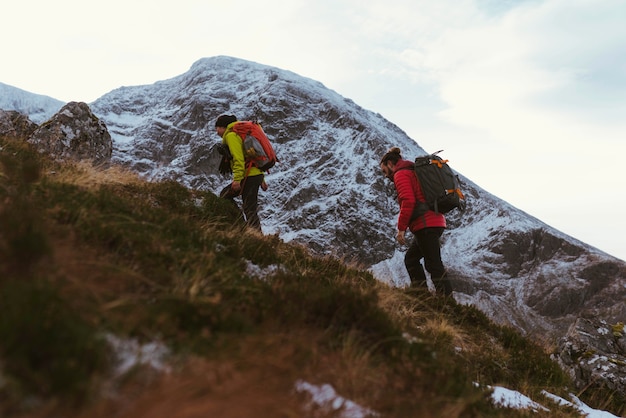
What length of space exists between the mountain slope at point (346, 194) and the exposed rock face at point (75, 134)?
82.0m

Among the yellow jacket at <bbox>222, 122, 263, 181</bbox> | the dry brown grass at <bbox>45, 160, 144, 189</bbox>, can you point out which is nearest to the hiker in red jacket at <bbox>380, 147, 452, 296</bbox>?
the yellow jacket at <bbox>222, 122, 263, 181</bbox>

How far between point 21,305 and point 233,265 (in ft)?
7.34

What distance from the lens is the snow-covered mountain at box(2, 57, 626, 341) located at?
10862 centimetres

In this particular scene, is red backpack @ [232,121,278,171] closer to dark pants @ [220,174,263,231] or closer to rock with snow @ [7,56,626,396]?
dark pants @ [220,174,263,231]

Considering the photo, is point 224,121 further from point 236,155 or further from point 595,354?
point 595,354

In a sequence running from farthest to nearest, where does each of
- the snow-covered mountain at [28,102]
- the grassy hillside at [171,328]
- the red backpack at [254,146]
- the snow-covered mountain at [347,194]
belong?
the snow-covered mountain at [28,102] < the snow-covered mountain at [347,194] < the red backpack at [254,146] < the grassy hillside at [171,328]

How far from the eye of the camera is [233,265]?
4.25 meters

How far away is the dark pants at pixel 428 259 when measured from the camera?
7.57 metres

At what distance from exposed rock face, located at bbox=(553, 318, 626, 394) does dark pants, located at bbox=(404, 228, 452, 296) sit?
2.40 m

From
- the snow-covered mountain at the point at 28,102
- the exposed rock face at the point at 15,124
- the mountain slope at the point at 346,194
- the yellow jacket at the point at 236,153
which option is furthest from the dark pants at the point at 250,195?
the snow-covered mountain at the point at 28,102

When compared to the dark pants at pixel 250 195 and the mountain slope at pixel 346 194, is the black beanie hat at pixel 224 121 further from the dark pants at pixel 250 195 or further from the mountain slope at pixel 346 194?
the mountain slope at pixel 346 194

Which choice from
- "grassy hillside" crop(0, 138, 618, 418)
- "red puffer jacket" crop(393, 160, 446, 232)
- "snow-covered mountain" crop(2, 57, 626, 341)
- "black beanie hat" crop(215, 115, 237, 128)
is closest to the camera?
"grassy hillside" crop(0, 138, 618, 418)

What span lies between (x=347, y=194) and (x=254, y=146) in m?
133

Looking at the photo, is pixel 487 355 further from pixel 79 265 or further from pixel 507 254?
pixel 507 254
